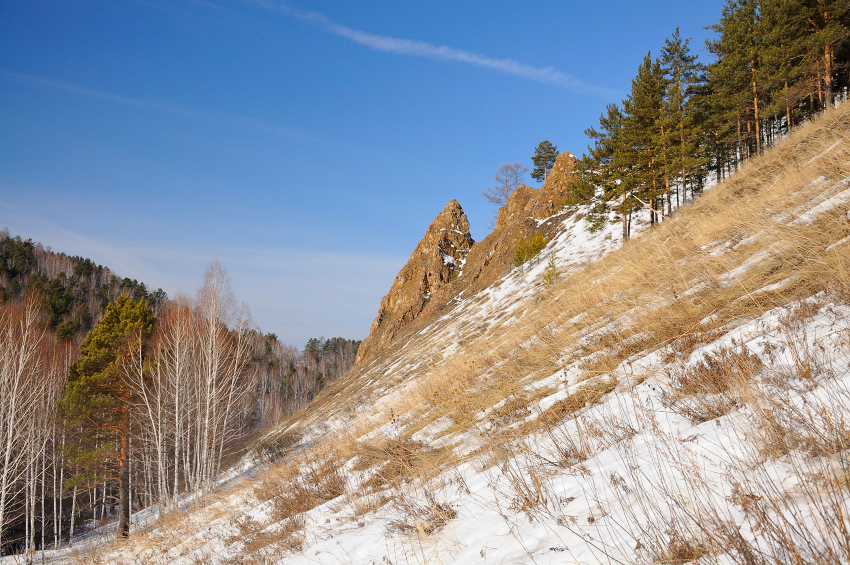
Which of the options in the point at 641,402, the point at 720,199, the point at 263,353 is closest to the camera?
the point at 641,402

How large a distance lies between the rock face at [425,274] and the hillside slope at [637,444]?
Result: 1596 inches

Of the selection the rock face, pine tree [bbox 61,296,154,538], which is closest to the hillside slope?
pine tree [bbox 61,296,154,538]

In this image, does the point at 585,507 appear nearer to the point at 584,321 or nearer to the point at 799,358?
the point at 799,358

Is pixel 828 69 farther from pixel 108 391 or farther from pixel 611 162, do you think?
pixel 108 391

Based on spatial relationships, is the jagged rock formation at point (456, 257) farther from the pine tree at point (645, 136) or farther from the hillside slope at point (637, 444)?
the hillside slope at point (637, 444)

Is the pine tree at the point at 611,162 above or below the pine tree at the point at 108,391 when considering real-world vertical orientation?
above

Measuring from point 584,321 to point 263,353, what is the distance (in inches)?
3446

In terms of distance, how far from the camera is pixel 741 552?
1521 millimetres

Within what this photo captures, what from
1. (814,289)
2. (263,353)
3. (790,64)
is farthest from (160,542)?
(263,353)

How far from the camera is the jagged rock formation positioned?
42.4 meters

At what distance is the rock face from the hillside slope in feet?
133

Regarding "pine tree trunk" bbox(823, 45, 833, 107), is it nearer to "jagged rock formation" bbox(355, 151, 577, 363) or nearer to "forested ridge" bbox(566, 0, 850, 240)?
"forested ridge" bbox(566, 0, 850, 240)

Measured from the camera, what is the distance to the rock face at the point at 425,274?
48.3m

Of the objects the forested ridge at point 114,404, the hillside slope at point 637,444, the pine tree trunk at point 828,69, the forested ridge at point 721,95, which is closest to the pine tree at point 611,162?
the forested ridge at point 721,95
